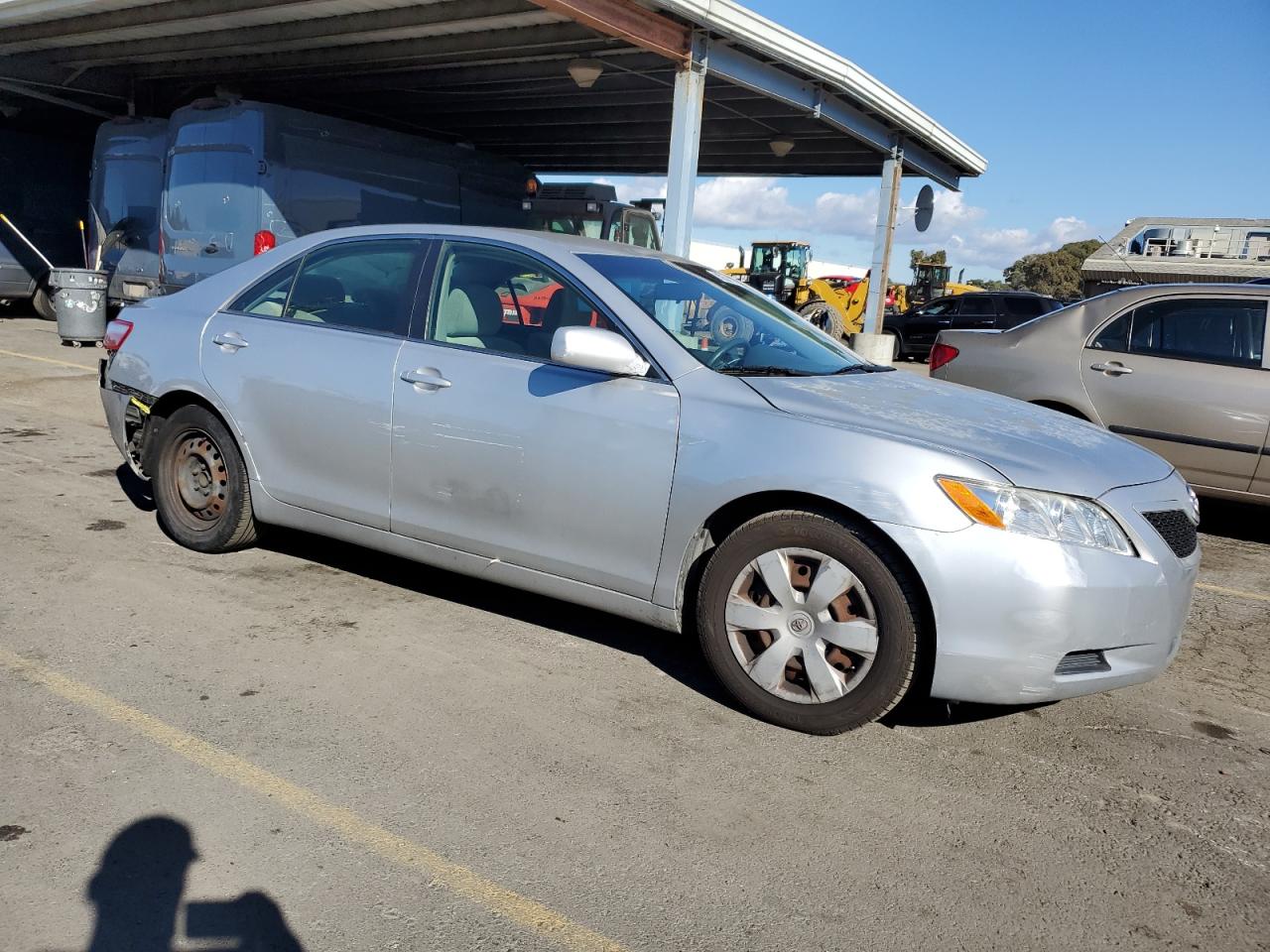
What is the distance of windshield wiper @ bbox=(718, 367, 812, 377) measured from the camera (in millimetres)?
3629

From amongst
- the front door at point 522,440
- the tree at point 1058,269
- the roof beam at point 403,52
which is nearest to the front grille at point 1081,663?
the front door at point 522,440

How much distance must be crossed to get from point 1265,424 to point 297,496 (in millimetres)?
5506

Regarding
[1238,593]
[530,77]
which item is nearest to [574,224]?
[530,77]

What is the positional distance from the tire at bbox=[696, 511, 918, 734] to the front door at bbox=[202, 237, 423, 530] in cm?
153

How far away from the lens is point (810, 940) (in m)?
2.32

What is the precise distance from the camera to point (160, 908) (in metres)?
2.31

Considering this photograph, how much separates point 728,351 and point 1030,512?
127cm

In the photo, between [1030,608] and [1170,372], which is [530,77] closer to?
[1170,372]

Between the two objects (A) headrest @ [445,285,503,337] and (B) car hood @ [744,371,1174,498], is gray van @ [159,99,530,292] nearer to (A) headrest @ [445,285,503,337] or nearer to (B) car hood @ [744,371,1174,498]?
(A) headrest @ [445,285,503,337]

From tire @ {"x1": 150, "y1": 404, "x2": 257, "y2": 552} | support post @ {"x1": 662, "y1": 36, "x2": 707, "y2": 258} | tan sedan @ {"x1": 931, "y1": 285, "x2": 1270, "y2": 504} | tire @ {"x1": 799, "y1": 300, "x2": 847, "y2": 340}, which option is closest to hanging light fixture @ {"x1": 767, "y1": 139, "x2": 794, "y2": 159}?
tire @ {"x1": 799, "y1": 300, "x2": 847, "y2": 340}

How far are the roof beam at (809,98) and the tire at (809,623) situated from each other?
8.80 m

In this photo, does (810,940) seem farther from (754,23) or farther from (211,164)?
(211,164)

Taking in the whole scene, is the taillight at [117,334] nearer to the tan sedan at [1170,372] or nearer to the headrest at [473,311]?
the headrest at [473,311]

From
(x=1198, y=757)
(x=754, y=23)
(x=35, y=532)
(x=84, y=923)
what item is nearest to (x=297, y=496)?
(x=35, y=532)
